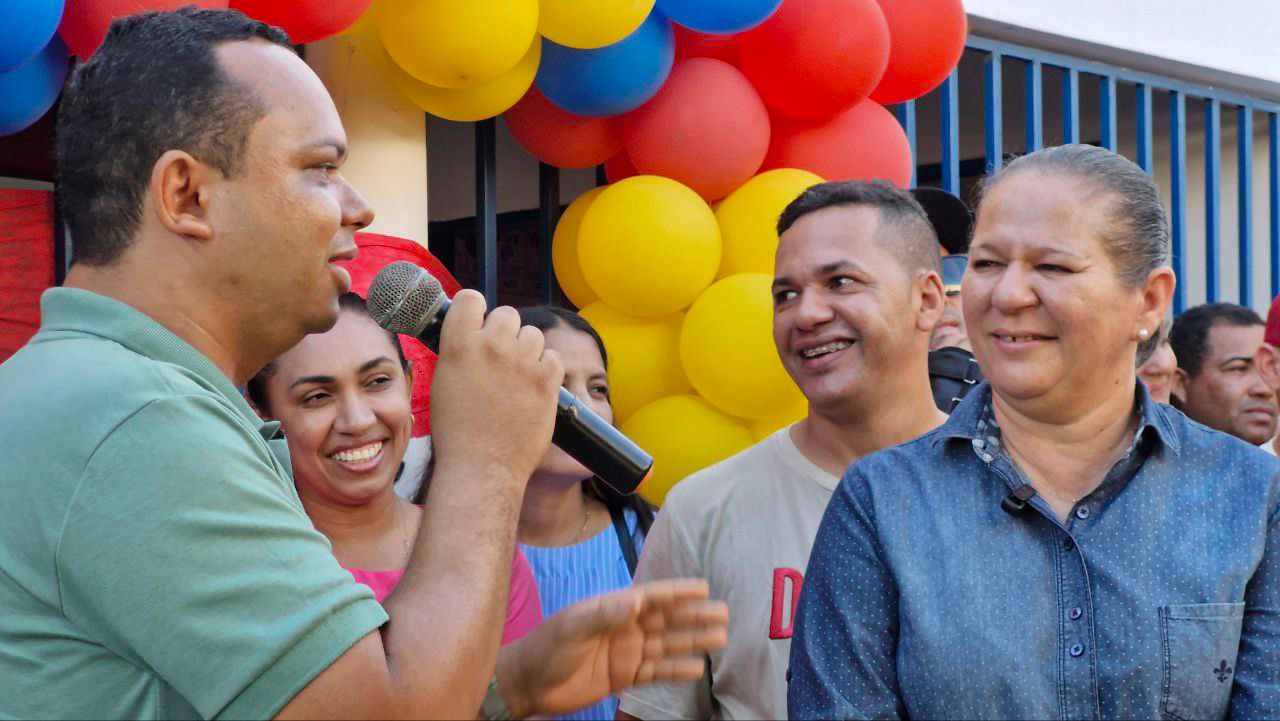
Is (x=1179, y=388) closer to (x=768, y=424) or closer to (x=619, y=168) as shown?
(x=768, y=424)

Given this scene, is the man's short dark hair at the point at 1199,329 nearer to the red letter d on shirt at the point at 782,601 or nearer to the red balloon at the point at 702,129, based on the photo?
the red balloon at the point at 702,129

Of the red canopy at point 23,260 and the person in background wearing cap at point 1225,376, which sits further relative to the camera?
the person in background wearing cap at point 1225,376

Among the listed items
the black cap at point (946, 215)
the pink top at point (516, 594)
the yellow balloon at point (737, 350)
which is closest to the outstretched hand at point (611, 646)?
the pink top at point (516, 594)

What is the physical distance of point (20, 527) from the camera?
131cm

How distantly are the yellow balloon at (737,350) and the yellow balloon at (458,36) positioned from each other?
80 cm

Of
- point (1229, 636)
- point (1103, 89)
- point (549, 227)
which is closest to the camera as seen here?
point (1229, 636)

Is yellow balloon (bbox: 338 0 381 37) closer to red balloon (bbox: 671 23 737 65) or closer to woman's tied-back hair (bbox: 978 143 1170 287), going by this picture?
red balloon (bbox: 671 23 737 65)

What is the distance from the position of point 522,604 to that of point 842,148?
5.80 ft

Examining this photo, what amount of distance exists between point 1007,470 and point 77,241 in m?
1.30

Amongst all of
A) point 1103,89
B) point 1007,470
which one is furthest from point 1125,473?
point 1103,89

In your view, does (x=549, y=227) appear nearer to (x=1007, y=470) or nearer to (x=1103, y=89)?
(x=1007, y=470)

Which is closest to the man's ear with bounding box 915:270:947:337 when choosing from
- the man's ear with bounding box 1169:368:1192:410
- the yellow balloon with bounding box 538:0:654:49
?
the yellow balloon with bounding box 538:0:654:49

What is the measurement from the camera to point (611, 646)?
5.61ft

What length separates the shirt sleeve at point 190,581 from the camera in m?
1.26
